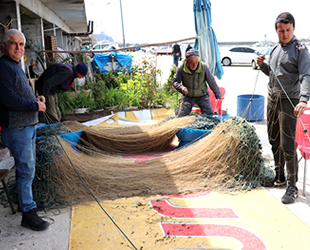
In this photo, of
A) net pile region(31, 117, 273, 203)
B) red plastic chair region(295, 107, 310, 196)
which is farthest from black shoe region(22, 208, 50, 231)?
red plastic chair region(295, 107, 310, 196)

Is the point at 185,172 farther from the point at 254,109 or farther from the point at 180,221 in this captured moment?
the point at 254,109

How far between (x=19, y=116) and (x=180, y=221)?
199 centimetres

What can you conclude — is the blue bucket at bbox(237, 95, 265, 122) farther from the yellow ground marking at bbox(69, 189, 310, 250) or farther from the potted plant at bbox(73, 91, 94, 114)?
the potted plant at bbox(73, 91, 94, 114)

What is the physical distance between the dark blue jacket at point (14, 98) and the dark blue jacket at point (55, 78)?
2.08m

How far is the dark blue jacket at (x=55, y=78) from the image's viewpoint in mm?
5020

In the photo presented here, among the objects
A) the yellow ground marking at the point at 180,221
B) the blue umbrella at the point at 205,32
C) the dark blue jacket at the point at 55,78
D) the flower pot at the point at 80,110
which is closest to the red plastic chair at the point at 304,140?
the yellow ground marking at the point at 180,221

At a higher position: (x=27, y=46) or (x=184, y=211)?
(x=27, y=46)

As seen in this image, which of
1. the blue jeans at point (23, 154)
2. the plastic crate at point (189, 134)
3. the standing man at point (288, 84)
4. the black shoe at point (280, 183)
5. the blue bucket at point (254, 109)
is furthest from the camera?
the blue bucket at point (254, 109)

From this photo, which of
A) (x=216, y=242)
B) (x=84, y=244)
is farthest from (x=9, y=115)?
(x=216, y=242)

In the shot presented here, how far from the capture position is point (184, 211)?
3373 millimetres

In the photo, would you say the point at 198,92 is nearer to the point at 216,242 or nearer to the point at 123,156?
the point at 123,156

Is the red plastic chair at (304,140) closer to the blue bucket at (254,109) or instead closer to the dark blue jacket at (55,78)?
the blue bucket at (254,109)

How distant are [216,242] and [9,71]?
2568 mm

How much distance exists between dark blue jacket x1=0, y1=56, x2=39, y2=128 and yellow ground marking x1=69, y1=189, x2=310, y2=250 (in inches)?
48.3
